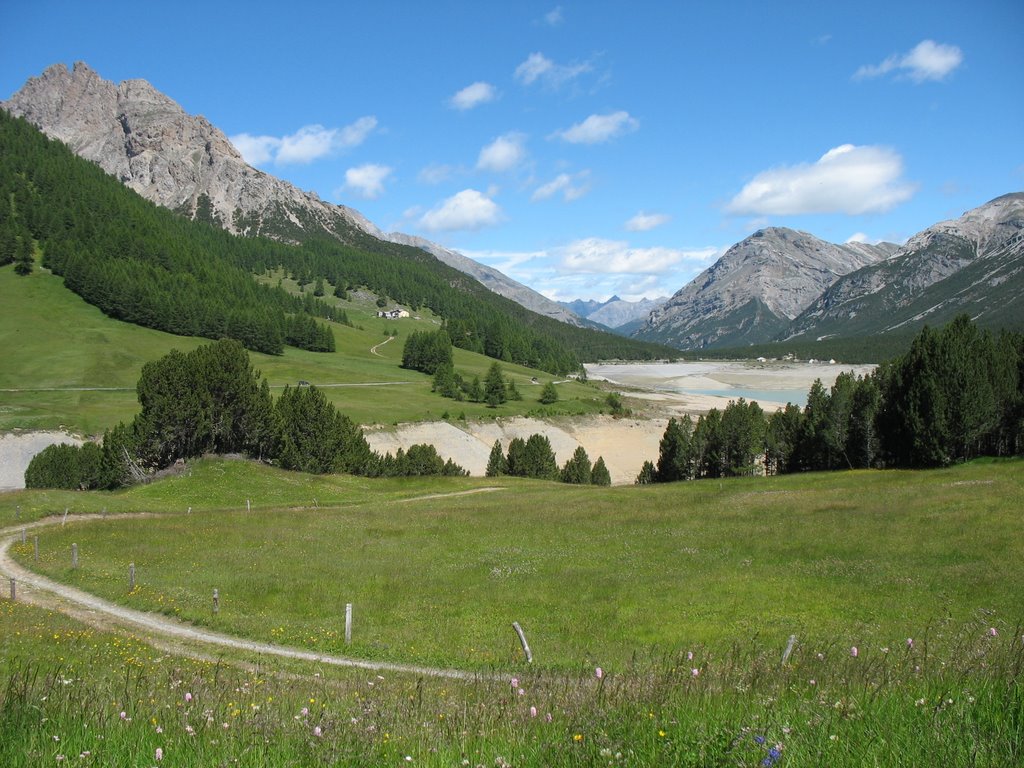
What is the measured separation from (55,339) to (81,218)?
258 feet

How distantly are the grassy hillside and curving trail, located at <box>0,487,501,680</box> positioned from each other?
230 ft

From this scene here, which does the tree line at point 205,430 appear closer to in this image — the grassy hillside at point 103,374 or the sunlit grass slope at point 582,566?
the sunlit grass slope at point 582,566

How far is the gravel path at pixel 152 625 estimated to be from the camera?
1773 cm

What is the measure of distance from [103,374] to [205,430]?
76.9 meters

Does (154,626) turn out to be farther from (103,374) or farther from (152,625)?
(103,374)

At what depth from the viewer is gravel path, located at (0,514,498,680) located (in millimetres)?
17734

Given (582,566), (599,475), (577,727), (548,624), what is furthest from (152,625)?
(599,475)

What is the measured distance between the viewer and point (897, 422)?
6288 centimetres

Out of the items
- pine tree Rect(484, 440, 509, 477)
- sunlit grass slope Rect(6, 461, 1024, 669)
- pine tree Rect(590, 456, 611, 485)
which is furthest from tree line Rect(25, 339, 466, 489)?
pine tree Rect(590, 456, 611, 485)

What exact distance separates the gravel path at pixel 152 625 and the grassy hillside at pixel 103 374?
231ft

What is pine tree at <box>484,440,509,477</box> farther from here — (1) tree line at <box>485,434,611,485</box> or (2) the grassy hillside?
(2) the grassy hillside

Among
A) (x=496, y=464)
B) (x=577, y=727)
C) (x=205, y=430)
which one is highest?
(x=577, y=727)

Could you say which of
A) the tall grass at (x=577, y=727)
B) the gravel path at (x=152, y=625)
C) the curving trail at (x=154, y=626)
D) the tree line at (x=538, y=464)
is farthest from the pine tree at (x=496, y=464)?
the tall grass at (x=577, y=727)

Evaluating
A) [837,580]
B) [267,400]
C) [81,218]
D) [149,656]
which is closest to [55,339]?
[81,218]
